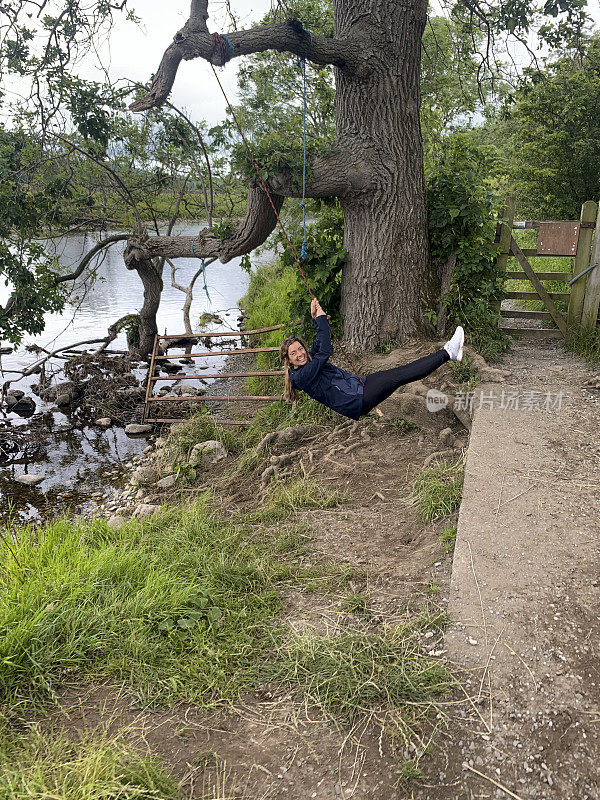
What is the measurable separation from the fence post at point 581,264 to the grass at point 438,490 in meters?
4.19

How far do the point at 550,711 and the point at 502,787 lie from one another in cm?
46

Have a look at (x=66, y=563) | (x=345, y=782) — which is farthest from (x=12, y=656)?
(x=345, y=782)

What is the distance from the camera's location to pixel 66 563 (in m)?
4.24

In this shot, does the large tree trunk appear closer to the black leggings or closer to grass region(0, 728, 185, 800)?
the black leggings

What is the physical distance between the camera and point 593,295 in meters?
8.31

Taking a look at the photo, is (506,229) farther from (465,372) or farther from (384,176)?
(465,372)

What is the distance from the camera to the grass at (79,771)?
2.46m

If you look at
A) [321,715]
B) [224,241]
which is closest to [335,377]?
[321,715]

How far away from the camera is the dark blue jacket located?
17.4 feet

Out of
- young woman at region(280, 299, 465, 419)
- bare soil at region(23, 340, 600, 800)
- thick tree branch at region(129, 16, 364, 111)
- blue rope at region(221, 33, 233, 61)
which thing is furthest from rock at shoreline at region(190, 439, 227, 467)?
blue rope at region(221, 33, 233, 61)

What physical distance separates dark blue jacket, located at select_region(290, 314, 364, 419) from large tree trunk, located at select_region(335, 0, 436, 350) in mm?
2532

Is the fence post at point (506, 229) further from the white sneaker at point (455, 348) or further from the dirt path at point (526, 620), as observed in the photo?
the dirt path at point (526, 620)

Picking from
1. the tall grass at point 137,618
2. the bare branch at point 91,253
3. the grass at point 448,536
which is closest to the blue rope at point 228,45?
the bare branch at point 91,253

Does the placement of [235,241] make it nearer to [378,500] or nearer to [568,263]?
[378,500]
